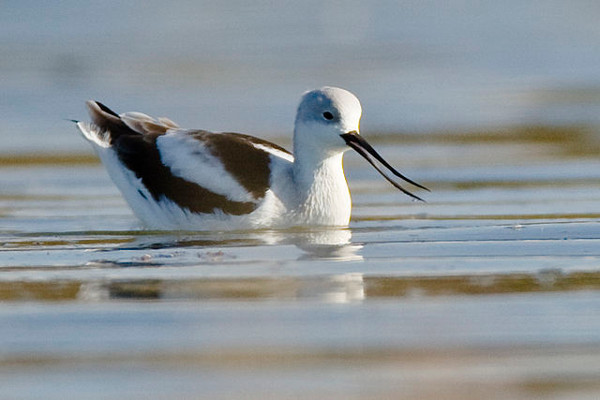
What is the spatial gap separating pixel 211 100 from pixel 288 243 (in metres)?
8.00

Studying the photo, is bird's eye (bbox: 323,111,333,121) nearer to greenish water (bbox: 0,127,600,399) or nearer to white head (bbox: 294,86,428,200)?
white head (bbox: 294,86,428,200)

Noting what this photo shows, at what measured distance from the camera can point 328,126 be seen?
383 inches

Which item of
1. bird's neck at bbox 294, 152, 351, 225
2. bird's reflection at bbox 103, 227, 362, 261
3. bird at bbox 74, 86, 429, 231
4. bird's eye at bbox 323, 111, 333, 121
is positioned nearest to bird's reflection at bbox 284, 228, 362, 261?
bird's reflection at bbox 103, 227, 362, 261

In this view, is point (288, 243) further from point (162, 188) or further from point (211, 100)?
point (211, 100)

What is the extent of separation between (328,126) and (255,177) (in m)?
0.61

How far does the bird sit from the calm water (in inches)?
6.4

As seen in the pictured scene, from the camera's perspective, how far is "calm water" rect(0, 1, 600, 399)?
19.0ft

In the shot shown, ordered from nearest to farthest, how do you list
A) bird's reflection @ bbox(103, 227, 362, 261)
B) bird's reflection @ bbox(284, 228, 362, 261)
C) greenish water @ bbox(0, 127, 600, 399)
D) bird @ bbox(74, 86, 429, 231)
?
1. greenish water @ bbox(0, 127, 600, 399)
2. bird's reflection @ bbox(284, 228, 362, 261)
3. bird's reflection @ bbox(103, 227, 362, 261)
4. bird @ bbox(74, 86, 429, 231)

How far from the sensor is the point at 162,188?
10.0 m

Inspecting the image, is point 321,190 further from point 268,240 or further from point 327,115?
point 268,240

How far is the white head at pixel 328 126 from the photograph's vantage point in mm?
9652

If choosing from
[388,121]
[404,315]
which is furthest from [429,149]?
[404,315]

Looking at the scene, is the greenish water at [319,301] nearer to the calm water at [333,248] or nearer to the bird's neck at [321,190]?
the calm water at [333,248]

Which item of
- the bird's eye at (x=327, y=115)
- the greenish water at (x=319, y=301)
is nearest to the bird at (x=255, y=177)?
the bird's eye at (x=327, y=115)
